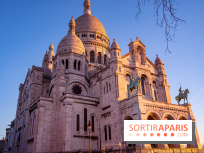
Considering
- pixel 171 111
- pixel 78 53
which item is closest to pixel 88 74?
Result: pixel 78 53

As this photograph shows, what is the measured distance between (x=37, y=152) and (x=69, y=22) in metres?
30.7

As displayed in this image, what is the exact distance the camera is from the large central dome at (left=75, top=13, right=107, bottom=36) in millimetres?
52344

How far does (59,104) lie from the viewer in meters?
33.8

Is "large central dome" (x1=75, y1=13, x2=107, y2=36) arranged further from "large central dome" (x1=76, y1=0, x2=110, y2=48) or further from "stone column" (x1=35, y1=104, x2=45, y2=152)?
"stone column" (x1=35, y1=104, x2=45, y2=152)

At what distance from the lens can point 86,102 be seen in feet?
112

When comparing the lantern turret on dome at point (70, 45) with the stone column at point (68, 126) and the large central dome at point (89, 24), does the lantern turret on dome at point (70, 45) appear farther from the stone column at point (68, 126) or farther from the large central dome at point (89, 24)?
the stone column at point (68, 126)


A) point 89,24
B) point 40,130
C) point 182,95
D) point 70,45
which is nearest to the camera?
point 40,130

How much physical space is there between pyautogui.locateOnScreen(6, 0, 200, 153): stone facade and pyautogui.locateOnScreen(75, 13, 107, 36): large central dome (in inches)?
292

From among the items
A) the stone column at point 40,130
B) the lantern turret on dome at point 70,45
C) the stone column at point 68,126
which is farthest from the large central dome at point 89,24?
the stone column at point 40,130

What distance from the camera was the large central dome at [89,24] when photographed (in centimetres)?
5234

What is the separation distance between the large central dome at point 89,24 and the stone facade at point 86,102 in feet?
24.3

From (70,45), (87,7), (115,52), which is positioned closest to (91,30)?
(70,45)

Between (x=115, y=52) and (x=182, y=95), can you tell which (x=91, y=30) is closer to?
(x=115, y=52)

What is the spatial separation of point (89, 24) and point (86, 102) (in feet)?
90.4
